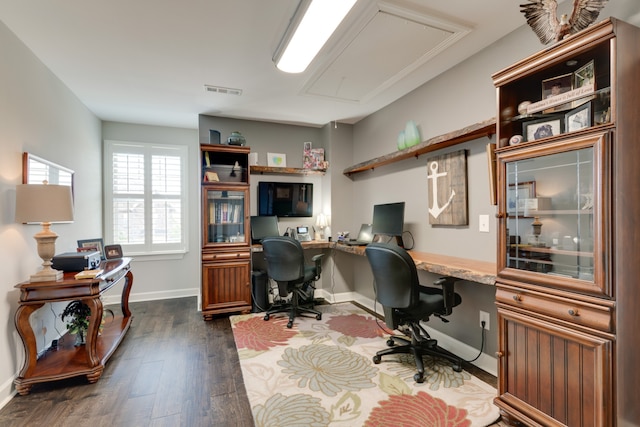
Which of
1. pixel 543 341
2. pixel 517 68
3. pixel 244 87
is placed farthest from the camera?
pixel 244 87

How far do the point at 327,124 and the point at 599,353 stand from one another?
3720 millimetres

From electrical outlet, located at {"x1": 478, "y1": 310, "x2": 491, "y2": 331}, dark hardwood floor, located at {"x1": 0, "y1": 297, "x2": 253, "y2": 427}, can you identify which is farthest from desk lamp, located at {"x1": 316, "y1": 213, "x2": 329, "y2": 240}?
electrical outlet, located at {"x1": 478, "y1": 310, "x2": 491, "y2": 331}

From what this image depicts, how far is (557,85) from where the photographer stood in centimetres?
167

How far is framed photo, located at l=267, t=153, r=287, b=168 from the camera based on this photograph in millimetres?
4213

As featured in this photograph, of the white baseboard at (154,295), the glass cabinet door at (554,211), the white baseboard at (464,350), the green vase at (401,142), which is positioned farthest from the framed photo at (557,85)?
the white baseboard at (154,295)

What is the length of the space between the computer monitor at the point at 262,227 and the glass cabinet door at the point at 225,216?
0.21 meters

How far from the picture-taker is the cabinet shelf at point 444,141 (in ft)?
7.23

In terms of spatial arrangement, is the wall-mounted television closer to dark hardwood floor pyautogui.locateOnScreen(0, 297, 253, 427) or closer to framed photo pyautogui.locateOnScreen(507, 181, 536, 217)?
dark hardwood floor pyautogui.locateOnScreen(0, 297, 253, 427)

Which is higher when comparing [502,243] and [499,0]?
[499,0]

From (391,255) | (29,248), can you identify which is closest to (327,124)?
(391,255)

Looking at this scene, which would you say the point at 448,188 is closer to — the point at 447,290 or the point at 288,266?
the point at 447,290

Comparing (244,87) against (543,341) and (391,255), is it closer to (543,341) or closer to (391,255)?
(391,255)

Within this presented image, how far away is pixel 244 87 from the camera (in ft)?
10.0

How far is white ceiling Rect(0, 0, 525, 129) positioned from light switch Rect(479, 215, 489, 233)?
1324mm
